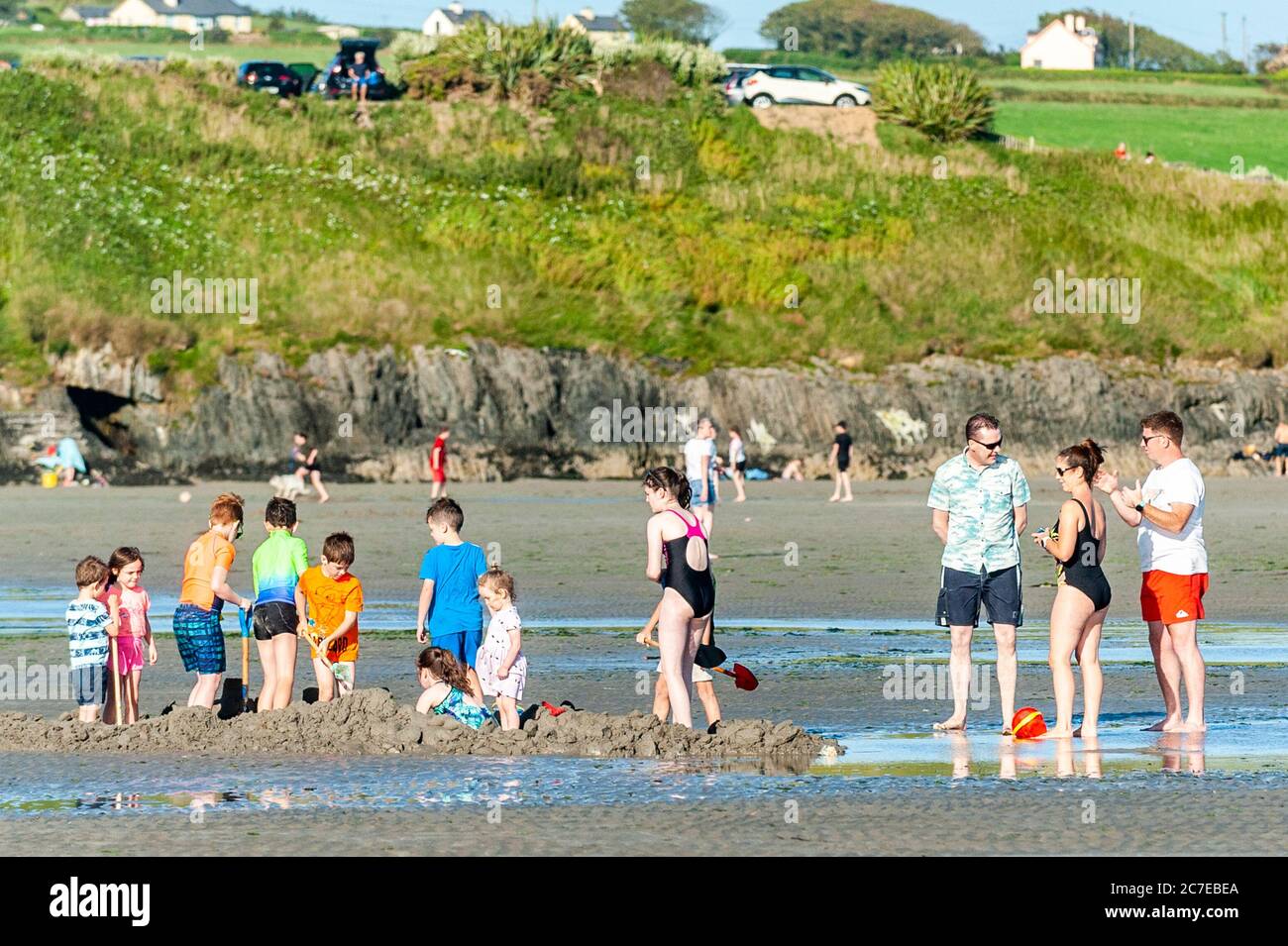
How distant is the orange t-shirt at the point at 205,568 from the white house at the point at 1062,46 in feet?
556

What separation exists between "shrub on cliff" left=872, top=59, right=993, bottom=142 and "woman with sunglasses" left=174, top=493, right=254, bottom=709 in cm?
4919

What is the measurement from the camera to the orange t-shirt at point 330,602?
1227cm

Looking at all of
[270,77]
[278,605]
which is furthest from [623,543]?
[270,77]

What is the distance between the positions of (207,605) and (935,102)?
49.8 meters

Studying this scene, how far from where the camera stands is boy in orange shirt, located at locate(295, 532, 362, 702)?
12.2m

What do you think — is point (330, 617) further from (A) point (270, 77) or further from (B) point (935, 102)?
(A) point (270, 77)

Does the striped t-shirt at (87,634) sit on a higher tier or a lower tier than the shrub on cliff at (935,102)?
lower

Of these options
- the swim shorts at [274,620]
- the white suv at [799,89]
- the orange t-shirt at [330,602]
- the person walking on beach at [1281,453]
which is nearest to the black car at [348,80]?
the white suv at [799,89]

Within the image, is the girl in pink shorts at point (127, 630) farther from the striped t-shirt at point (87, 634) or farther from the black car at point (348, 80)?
the black car at point (348, 80)

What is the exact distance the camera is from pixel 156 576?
22141mm

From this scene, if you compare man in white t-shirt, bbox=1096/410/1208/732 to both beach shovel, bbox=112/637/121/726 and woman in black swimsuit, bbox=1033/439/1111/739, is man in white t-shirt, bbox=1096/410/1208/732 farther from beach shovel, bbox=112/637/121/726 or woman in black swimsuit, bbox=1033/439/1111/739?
beach shovel, bbox=112/637/121/726

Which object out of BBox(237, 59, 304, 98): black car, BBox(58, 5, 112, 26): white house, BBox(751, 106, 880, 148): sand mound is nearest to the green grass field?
BBox(751, 106, 880, 148): sand mound

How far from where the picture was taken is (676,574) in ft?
38.2
